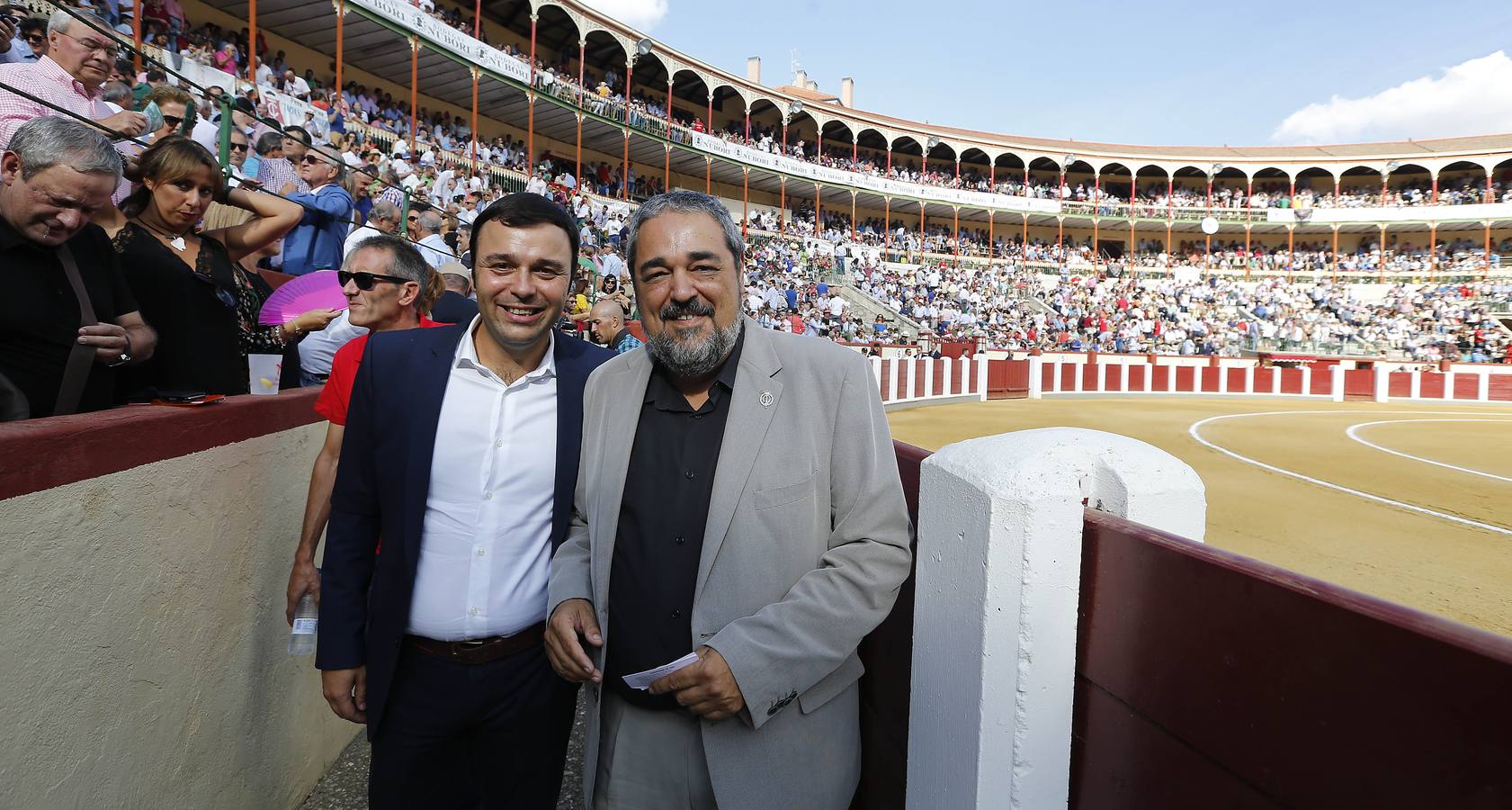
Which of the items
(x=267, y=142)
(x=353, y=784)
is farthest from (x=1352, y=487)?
(x=267, y=142)

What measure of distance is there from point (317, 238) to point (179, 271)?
10.8ft

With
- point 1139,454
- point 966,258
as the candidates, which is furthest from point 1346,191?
point 1139,454

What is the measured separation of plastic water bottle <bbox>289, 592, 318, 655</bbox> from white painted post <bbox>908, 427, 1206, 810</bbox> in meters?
1.60

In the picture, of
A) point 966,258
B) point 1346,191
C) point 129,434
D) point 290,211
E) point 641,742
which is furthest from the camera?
point 1346,191

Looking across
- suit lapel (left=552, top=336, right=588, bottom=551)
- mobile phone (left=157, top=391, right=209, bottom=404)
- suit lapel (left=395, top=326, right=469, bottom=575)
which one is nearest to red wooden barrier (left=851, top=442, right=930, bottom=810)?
suit lapel (left=552, top=336, right=588, bottom=551)

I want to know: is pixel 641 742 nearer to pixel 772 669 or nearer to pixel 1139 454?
pixel 772 669

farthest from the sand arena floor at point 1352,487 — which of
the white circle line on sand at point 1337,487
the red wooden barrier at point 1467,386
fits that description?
the red wooden barrier at point 1467,386

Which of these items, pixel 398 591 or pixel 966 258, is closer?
pixel 398 591

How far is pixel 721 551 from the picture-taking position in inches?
54.6

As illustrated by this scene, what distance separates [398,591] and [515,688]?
1.17ft

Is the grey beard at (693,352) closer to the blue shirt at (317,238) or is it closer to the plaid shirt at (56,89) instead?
the plaid shirt at (56,89)

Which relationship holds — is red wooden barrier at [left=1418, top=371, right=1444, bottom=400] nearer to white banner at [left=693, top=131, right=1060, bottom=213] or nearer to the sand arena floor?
the sand arena floor

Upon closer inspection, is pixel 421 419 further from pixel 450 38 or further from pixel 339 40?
pixel 450 38

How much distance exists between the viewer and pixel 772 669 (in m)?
1.29
